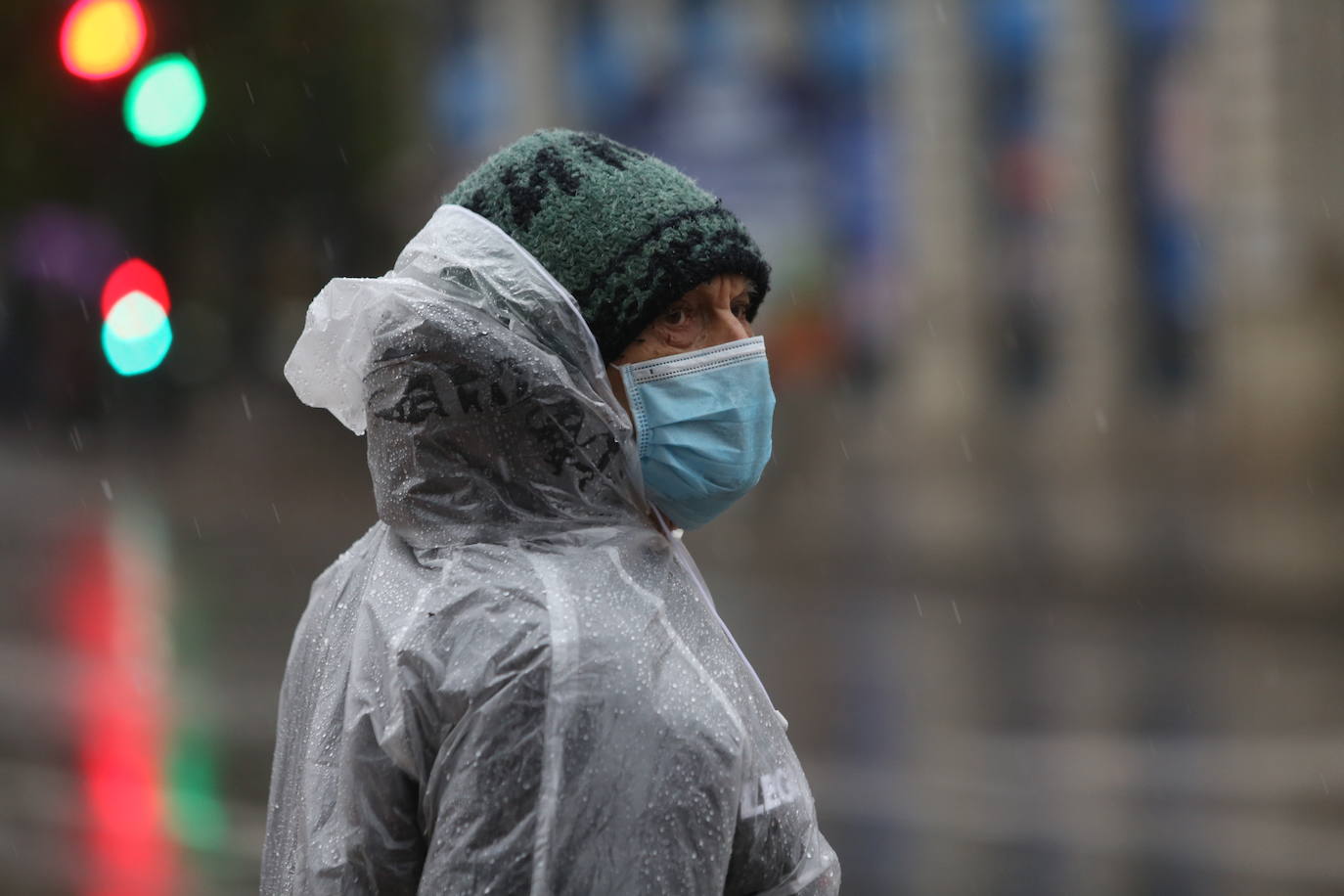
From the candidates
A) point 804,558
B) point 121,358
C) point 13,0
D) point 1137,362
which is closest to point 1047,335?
point 1137,362

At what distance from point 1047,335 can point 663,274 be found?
23552mm

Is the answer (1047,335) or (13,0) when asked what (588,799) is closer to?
(13,0)

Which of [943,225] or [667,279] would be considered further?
[943,225]

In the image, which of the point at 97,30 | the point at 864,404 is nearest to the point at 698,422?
the point at 97,30

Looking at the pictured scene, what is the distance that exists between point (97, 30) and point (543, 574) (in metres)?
3.25

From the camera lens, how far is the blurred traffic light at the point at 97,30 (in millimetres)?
4328

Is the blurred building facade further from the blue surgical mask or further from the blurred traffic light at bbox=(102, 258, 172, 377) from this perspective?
the blue surgical mask

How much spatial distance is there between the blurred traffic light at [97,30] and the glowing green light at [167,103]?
426 mm

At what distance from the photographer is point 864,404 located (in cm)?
2620

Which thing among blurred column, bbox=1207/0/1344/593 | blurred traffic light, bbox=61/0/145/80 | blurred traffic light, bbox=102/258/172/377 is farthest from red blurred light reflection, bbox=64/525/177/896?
blurred column, bbox=1207/0/1344/593

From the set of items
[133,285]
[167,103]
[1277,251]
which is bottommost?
[1277,251]

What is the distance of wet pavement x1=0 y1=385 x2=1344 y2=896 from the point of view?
22.2ft

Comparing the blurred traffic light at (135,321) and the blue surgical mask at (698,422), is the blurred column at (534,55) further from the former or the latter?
the blue surgical mask at (698,422)

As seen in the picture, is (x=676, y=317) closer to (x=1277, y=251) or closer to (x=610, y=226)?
(x=610, y=226)
